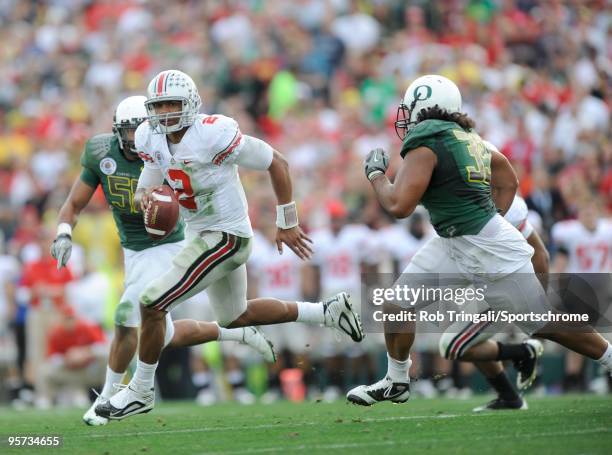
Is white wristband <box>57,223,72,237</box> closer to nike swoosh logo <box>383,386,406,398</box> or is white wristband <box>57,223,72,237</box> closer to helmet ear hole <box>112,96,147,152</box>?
helmet ear hole <box>112,96,147,152</box>

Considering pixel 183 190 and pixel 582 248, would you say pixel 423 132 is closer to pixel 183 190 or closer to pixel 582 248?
pixel 183 190

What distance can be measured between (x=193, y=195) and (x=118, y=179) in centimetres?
107

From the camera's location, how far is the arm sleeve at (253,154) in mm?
6973

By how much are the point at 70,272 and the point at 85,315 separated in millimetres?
452

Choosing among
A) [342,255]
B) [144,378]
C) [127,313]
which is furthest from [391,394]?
[342,255]

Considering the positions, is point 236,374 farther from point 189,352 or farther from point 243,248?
point 243,248

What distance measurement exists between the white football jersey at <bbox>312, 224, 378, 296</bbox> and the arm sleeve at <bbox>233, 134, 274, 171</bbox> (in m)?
4.83

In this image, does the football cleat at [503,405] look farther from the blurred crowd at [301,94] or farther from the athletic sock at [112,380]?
the blurred crowd at [301,94]

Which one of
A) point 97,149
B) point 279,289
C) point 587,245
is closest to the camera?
point 97,149

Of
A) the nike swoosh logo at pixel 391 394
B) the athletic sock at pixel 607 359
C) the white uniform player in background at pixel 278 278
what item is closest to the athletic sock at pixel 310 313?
the nike swoosh logo at pixel 391 394

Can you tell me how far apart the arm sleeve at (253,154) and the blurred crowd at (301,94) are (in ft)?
14.2

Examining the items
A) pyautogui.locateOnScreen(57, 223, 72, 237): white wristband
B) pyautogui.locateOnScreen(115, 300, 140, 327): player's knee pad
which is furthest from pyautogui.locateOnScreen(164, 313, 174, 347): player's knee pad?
pyautogui.locateOnScreen(57, 223, 72, 237): white wristband

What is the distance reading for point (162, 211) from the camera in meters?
6.89

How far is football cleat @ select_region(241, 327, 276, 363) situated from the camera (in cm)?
805
